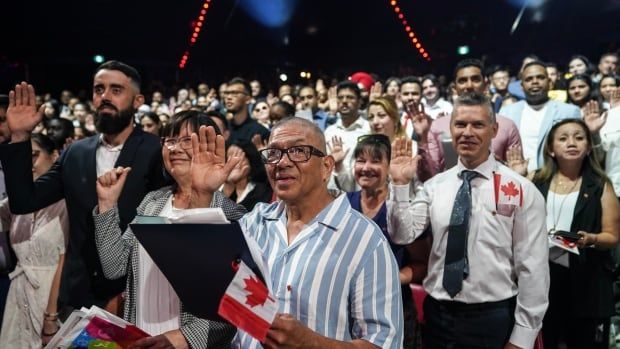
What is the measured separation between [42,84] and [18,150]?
34.4 feet

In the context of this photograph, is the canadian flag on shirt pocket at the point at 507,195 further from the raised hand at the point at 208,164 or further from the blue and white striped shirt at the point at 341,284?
the raised hand at the point at 208,164

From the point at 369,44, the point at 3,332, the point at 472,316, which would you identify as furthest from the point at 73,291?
the point at 369,44

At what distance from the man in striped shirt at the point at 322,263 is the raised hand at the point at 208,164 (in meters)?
0.17

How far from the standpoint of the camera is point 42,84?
38.8 ft

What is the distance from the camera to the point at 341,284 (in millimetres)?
1549

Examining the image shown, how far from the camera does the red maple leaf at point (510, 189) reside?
2424mm

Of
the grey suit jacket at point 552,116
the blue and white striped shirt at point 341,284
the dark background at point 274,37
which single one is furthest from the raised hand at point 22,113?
the dark background at point 274,37

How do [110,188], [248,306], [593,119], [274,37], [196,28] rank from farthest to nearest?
[274,37] < [196,28] < [593,119] < [110,188] < [248,306]

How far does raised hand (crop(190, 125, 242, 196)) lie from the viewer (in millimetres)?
1793

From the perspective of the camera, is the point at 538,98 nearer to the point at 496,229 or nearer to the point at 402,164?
the point at 496,229

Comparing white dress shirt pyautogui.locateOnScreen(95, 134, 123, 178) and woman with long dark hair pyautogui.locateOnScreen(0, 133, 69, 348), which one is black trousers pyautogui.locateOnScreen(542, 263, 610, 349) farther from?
woman with long dark hair pyautogui.locateOnScreen(0, 133, 69, 348)

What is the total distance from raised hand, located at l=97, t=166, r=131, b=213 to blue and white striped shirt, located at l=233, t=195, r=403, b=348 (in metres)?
0.84

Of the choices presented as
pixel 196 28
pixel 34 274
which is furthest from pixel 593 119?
pixel 196 28

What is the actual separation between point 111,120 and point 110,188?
0.57 metres
